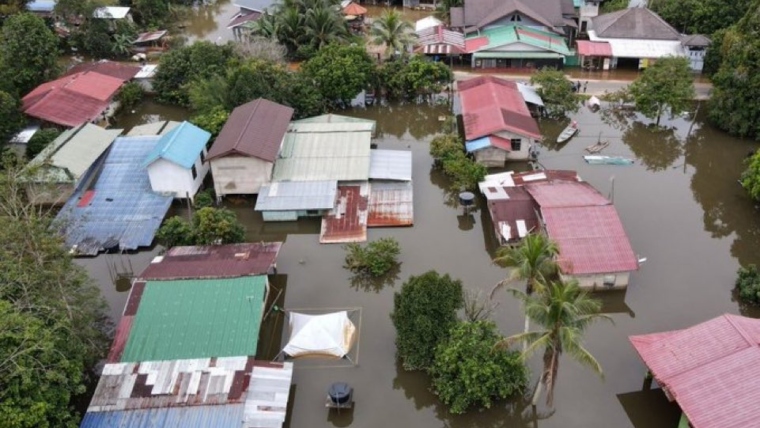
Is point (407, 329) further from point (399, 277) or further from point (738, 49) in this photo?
point (738, 49)

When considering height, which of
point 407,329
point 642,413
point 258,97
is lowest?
point 642,413

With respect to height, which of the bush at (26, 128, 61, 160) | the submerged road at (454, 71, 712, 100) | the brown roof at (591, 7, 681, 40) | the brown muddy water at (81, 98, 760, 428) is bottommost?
the brown muddy water at (81, 98, 760, 428)

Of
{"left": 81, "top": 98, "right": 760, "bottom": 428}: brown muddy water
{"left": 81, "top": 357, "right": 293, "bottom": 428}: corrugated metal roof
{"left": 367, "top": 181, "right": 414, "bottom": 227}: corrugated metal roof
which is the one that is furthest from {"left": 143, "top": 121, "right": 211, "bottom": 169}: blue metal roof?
{"left": 81, "top": 357, "right": 293, "bottom": 428}: corrugated metal roof

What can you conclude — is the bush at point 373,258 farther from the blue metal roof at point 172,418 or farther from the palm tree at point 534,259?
the blue metal roof at point 172,418

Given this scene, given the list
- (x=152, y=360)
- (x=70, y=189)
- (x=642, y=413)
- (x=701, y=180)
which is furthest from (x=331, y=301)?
(x=701, y=180)

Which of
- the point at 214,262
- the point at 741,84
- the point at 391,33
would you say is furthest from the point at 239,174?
the point at 741,84

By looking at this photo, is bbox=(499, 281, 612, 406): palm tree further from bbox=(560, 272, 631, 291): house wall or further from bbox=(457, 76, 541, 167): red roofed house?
bbox=(457, 76, 541, 167): red roofed house
